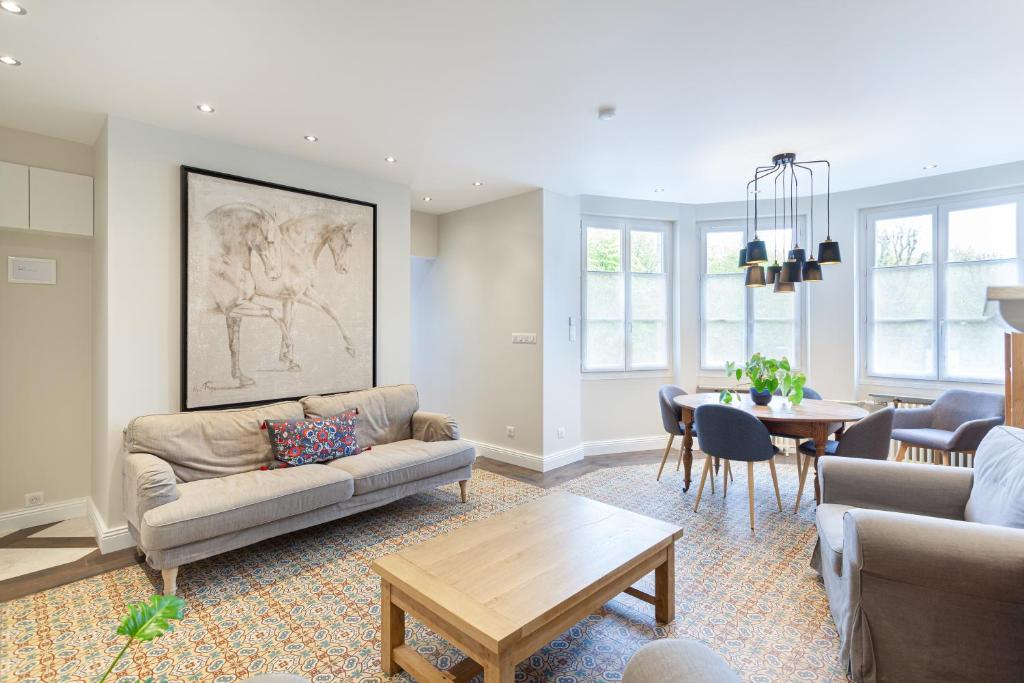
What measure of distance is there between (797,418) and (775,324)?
2371 millimetres

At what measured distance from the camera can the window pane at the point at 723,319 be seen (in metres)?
5.60

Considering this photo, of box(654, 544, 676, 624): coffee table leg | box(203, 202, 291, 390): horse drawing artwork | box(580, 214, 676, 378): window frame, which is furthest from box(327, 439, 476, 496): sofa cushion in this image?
box(580, 214, 676, 378): window frame

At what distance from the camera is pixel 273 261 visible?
3.75 m

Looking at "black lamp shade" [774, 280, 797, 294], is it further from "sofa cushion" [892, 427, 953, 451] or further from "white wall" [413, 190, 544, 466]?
"white wall" [413, 190, 544, 466]

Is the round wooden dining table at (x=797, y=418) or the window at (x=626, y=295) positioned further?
the window at (x=626, y=295)

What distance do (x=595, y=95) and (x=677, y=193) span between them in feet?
8.52

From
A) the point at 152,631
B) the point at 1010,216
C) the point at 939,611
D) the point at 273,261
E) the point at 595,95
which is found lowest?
the point at 939,611

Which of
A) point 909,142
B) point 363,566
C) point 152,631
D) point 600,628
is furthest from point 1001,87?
point 363,566

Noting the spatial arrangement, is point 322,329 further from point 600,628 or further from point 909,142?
point 909,142

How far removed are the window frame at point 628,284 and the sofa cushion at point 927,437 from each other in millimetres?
2182

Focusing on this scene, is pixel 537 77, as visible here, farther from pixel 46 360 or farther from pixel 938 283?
pixel 938 283

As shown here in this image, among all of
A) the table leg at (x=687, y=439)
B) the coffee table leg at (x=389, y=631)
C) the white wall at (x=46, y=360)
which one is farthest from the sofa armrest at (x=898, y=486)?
the white wall at (x=46, y=360)

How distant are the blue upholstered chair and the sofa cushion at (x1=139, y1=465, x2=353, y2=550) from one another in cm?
437

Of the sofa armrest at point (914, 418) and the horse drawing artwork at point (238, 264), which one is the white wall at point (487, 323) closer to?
the horse drawing artwork at point (238, 264)
